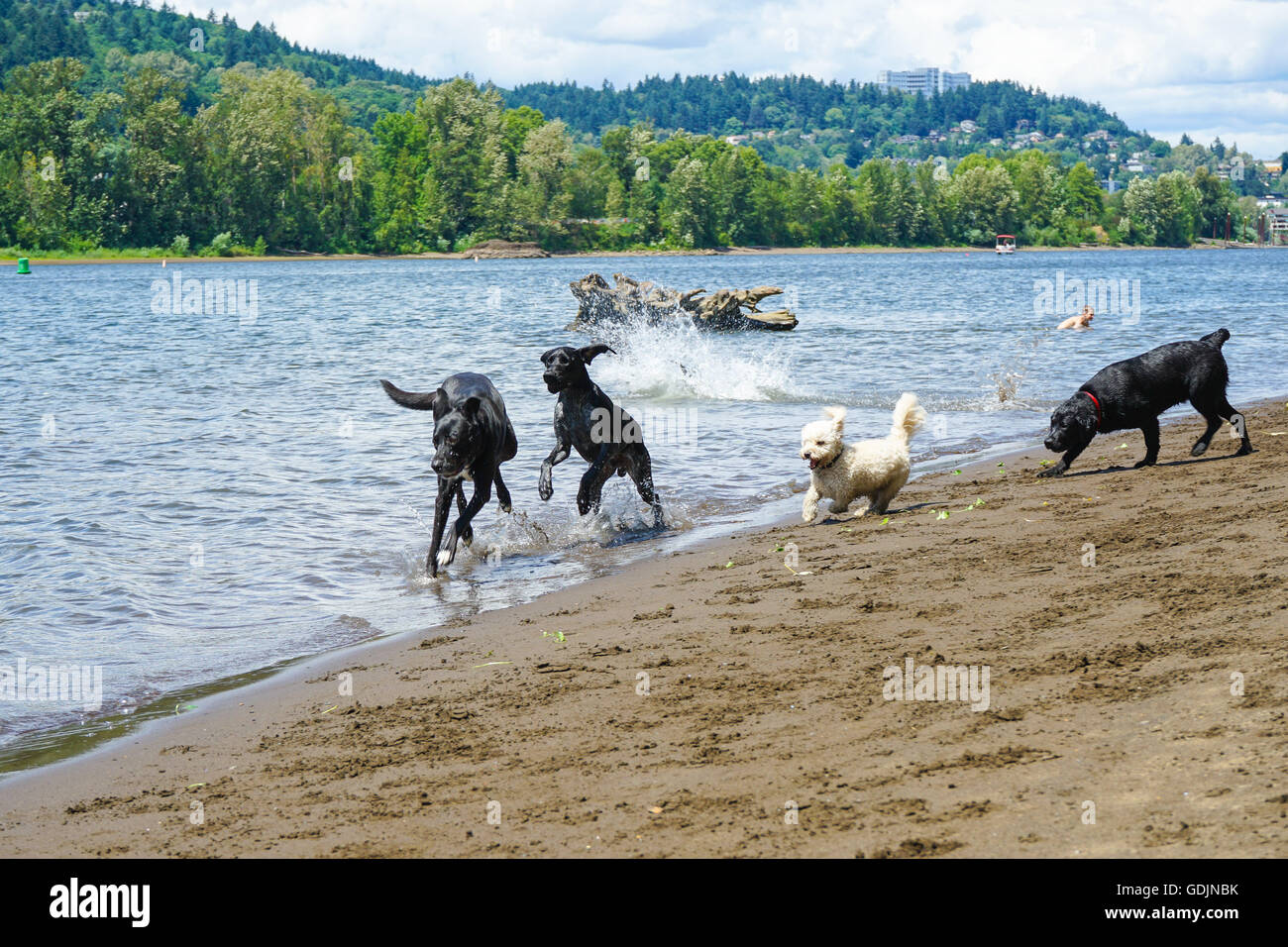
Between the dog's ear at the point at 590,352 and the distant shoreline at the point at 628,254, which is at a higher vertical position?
the distant shoreline at the point at 628,254

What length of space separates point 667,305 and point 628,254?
98.3 metres

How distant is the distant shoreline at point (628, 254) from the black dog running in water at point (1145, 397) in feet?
328

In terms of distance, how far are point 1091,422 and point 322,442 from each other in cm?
993

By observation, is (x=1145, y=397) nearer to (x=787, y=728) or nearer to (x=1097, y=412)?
(x=1097, y=412)

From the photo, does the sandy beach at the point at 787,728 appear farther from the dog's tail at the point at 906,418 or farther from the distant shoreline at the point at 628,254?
the distant shoreline at the point at 628,254

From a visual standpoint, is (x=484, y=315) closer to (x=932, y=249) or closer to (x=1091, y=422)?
(x=1091, y=422)

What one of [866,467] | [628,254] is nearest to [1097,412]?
[866,467]

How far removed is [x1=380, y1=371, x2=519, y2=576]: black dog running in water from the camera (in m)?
9.28

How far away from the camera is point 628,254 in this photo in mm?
126875

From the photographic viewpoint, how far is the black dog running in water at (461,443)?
928cm

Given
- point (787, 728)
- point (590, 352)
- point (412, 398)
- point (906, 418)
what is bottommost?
point (787, 728)

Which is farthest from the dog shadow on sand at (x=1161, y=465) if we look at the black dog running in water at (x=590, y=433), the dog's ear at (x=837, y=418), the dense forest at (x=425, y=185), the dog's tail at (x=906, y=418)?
the dense forest at (x=425, y=185)

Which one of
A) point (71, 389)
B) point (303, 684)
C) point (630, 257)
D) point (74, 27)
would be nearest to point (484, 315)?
point (71, 389)

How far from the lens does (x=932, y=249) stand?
149375 mm
